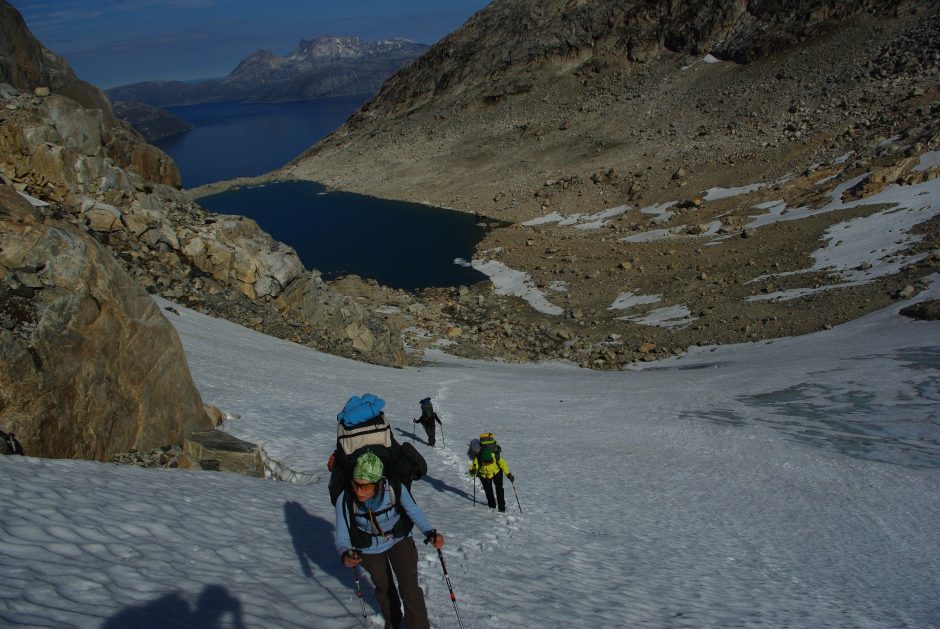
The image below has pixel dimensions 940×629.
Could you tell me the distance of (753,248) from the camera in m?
37.6

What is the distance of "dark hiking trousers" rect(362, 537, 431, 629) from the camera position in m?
4.89

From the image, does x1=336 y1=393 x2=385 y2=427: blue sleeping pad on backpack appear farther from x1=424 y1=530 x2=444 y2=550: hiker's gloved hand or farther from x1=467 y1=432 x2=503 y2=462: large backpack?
x1=467 y1=432 x2=503 y2=462: large backpack

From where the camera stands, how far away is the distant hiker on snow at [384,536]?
479 centimetres

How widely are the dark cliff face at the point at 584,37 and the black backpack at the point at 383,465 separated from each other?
84272 mm

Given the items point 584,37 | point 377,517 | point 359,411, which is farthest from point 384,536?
point 584,37

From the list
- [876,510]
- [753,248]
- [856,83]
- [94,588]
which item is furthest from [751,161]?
[94,588]

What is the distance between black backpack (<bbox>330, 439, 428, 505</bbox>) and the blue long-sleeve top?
7 centimetres

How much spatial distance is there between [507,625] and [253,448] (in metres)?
5.70

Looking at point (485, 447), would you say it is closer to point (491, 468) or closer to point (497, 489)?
point (491, 468)

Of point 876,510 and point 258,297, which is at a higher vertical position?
point 258,297

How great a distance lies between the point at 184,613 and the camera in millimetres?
4664

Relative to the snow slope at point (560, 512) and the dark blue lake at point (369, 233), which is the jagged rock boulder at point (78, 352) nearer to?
the snow slope at point (560, 512)

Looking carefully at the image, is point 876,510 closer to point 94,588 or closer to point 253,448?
point 253,448

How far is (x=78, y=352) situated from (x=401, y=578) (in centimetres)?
608
